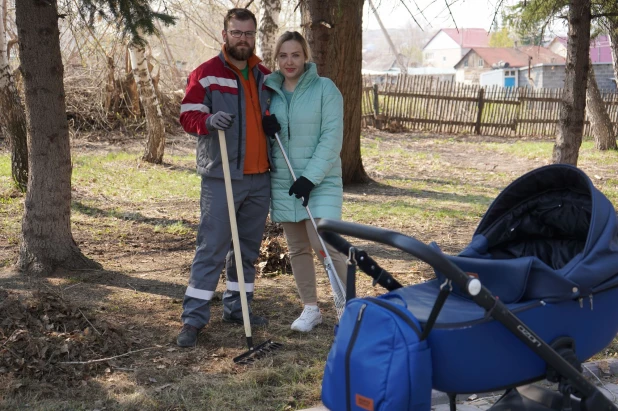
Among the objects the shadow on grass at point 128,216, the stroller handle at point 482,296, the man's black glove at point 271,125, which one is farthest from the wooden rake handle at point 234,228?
the shadow on grass at point 128,216

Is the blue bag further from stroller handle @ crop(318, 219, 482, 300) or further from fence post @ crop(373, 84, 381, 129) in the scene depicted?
fence post @ crop(373, 84, 381, 129)

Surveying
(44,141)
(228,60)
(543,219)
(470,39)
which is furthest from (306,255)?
(470,39)

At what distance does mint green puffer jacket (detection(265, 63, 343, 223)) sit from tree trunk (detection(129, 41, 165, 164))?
8.75 metres

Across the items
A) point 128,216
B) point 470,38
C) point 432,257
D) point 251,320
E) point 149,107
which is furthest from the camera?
point 470,38

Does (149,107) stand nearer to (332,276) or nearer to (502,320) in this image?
(332,276)

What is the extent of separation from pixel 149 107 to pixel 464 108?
1276cm

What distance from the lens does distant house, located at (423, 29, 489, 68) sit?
388ft

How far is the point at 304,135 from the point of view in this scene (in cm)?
471

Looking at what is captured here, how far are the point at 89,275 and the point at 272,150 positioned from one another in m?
2.42

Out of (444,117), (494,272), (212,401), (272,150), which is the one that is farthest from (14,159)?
(444,117)

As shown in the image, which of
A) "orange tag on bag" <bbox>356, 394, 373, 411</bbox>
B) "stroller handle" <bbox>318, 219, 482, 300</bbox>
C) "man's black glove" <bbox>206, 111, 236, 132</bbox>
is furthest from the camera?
"man's black glove" <bbox>206, 111, 236, 132</bbox>

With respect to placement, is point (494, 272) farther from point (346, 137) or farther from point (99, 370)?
point (346, 137)

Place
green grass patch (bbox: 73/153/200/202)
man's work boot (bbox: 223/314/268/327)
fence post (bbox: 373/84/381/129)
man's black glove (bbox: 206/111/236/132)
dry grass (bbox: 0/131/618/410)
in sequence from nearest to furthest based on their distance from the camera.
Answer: dry grass (bbox: 0/131/618/410)
man's black glove (bbox: 206/111/236/132)
man's work boot (bbox: 223/314/268/327)
green grass patch (bbox: 73/153/200/202)
fence post (bbox: 373/84/381/129)

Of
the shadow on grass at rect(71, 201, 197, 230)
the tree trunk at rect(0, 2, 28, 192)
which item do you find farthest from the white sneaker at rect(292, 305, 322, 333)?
the tree trunk at rect(0, 2, 28, 192)
